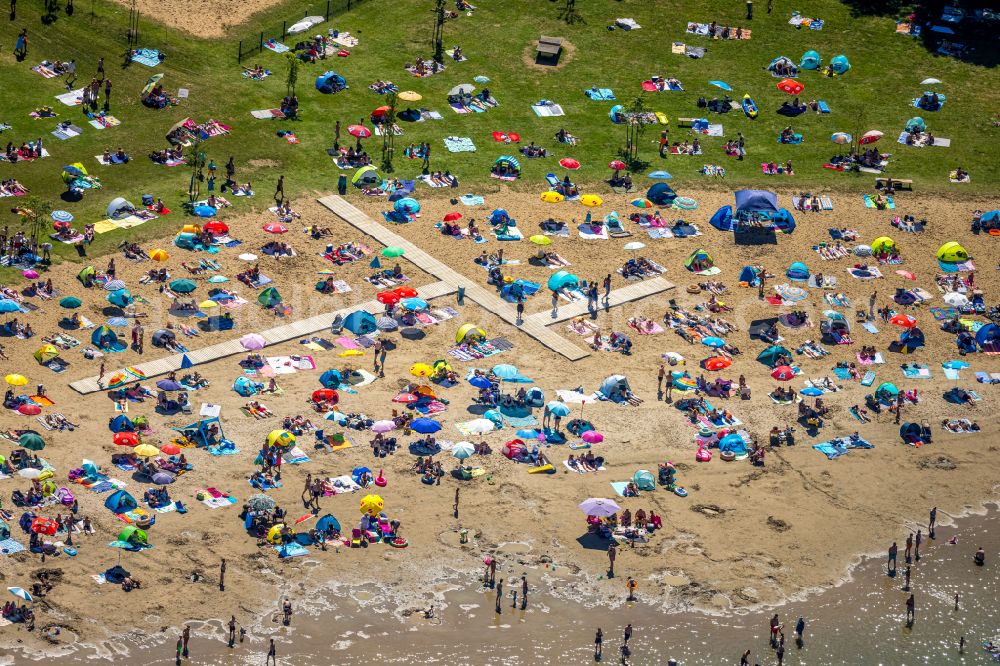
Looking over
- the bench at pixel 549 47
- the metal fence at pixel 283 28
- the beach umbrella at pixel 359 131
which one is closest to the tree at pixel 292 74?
the metal fence at pixel 283 28

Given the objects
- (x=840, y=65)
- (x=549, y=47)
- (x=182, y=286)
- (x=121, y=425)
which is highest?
(x=840, y=65)

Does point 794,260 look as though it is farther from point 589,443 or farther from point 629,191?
point 589,443

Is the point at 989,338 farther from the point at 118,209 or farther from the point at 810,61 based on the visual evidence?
the point at 118,209

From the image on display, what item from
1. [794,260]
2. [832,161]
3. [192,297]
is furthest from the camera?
[832,161]

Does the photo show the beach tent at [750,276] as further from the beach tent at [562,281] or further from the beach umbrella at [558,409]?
the beach umbrella at [558,409]

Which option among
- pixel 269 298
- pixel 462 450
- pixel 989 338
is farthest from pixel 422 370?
pixel 989 338

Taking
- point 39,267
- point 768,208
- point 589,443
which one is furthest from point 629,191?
point 39,267
